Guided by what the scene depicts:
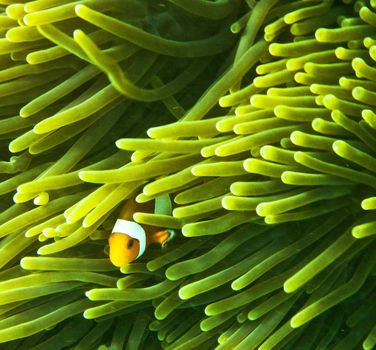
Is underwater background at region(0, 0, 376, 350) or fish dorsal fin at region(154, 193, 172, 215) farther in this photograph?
fish dorsal fin at region(154, 193, 172, 215)

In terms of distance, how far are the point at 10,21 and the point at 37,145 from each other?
31 cm

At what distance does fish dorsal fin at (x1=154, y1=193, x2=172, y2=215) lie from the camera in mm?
1301

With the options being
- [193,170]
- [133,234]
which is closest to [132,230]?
[133,234]

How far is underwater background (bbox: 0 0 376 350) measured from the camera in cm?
118

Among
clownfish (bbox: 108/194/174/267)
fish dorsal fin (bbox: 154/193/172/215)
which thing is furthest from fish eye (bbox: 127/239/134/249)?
fish dorsal fin (bbox: 154/193/172/215)

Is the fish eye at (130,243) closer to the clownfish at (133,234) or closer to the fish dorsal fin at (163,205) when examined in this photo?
the clownfish at (133,234)

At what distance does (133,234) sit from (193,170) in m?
0.20

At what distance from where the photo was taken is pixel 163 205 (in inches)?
51.3

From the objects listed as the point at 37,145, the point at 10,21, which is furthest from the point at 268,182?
the point at 10,21

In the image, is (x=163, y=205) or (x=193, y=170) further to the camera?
(x=163, y=205)

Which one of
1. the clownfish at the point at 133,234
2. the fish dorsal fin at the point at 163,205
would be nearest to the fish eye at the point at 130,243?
the clownfish at the point at 133,234

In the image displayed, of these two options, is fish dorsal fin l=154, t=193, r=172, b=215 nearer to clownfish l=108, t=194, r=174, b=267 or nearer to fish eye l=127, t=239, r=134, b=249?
clownfish l=108, t=194, r=174, b=267

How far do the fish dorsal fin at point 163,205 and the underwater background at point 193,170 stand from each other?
0.09ft

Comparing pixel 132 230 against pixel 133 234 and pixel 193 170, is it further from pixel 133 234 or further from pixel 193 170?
pixel 193 170
